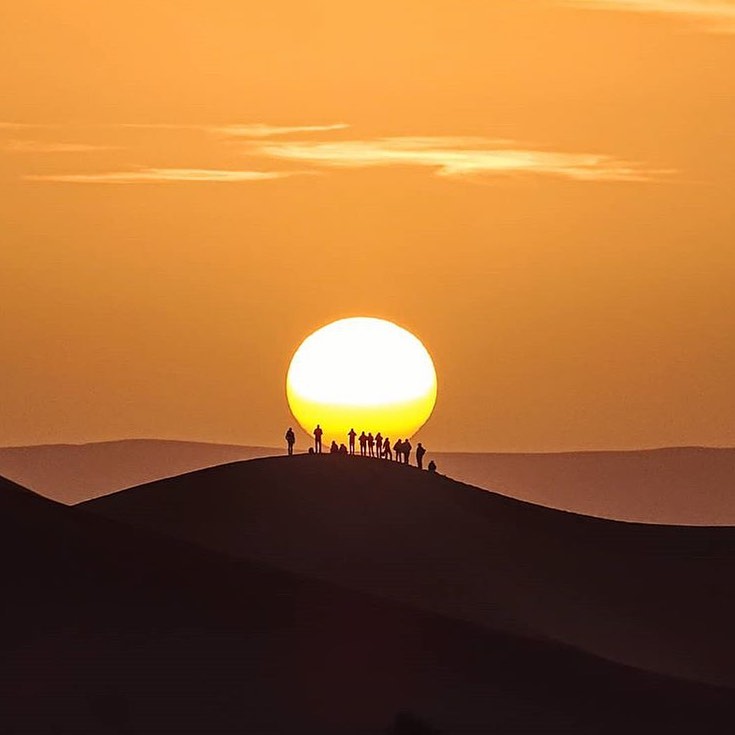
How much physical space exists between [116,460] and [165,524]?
153 m

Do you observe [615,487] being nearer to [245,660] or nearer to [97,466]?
[97,466]

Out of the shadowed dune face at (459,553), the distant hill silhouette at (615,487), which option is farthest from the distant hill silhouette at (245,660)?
the distant hill silhouette at (615,487)

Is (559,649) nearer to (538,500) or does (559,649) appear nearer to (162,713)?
(162,713)

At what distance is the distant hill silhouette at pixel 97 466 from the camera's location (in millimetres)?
177375

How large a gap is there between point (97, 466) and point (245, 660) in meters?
161

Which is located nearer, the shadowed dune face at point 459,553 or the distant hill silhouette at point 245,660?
the distant hill silhouette at point 245,660

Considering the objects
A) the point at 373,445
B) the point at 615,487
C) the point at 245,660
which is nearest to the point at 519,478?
the point at 615,487

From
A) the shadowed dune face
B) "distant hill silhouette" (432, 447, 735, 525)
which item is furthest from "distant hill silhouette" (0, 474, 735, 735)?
"distant hill silhouette" (432, 447, 735, 525)

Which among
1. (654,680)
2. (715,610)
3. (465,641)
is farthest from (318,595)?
(715,610)

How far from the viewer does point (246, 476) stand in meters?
42.8

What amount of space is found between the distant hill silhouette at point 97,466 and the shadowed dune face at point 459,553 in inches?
4980

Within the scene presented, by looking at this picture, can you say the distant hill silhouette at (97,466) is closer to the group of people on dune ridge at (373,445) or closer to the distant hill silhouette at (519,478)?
the distant hill silhouette at (519,478)

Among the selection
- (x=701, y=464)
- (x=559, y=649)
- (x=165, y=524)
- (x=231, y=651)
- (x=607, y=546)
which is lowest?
(x=231, y=651)

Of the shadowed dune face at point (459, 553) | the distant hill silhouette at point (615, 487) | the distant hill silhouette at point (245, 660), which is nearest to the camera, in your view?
the distant hill silhouette at point (245, 660)
